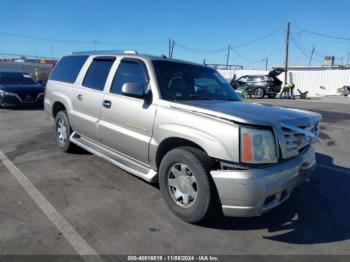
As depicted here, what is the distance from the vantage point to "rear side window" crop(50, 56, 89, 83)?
5711 millimetres

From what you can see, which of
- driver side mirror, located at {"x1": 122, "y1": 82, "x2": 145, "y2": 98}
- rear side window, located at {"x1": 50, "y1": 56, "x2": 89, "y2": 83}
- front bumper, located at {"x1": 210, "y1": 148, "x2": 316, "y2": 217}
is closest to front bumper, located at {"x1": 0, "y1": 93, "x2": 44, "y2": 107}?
rear side window, located at {"x1": 50, "y1": 56, "x2": 89, "y2": 83}

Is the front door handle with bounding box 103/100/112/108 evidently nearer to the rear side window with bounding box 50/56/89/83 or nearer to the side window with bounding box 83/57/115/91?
the side window with bounding box 83/57/115/91

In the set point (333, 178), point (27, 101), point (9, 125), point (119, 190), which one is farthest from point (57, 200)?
point (27, 101)

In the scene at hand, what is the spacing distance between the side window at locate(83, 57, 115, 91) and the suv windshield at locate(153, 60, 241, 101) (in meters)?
0.94

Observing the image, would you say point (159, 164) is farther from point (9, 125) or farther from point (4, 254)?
point (9, 125)

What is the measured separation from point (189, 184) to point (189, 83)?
157 centimetres

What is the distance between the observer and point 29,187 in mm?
4469

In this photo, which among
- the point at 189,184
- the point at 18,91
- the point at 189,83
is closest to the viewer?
the point at 189,184

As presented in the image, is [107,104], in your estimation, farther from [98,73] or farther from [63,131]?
[63,131]

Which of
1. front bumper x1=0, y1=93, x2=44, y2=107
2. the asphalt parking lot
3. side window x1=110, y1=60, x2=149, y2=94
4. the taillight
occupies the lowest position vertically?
the asphalt parking lot

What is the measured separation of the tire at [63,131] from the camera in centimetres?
584

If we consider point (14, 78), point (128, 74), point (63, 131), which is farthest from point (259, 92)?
point (128, 74)

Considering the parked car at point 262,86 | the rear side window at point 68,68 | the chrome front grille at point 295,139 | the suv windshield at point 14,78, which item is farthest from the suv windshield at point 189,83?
the parked car at point 262,86

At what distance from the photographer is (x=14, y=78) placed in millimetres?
13773
